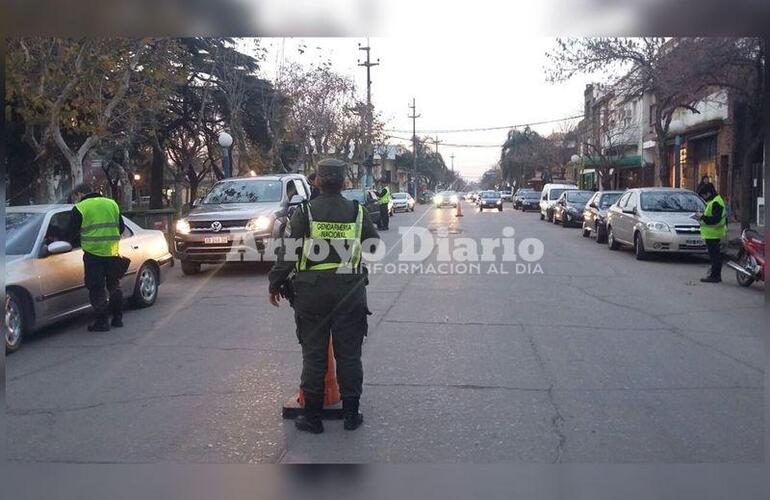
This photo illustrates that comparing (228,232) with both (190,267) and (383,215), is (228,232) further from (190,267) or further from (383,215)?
(383,215)

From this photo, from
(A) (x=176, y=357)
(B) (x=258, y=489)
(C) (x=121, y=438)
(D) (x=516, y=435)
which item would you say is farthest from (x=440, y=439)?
(A) (x=176, y=357)

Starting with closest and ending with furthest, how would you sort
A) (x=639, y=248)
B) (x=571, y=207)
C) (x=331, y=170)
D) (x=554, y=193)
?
(x=331, y=170), (x=639, y=248), (x=571, y=207), (x=554, y=193)

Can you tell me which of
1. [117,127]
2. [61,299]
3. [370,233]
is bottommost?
[61,299]

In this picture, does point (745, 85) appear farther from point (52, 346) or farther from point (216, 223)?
point (52, 346)

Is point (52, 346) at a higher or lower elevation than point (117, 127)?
lower

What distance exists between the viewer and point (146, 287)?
35.7ft

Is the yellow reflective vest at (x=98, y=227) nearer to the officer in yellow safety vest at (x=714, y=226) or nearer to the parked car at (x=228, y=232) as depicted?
the parked car at (x=228, y=232)

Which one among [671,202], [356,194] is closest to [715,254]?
[671,202]

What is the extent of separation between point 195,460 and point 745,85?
1714 centimetres

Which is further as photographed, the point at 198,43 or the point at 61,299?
the point at 198,43

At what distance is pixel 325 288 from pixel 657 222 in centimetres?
1219

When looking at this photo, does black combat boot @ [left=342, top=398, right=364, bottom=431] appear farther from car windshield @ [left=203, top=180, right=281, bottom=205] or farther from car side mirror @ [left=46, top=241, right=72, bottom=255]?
car windshield @ [left=203, top=180, right=281, bottom=205]

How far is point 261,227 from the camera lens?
13570mm

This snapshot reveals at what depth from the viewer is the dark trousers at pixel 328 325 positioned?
5270mm
